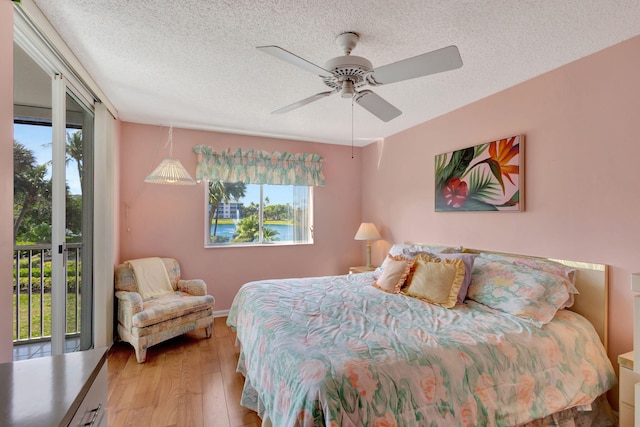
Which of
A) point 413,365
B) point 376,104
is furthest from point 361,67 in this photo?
point 413,365

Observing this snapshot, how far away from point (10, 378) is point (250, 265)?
3344 millimetres

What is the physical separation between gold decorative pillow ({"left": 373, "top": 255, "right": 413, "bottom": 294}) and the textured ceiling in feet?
5.11

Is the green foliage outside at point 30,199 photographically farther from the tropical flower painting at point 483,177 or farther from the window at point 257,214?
the tropical flower painting at point 483,177

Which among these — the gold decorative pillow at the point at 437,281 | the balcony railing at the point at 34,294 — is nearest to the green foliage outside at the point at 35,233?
the balcony railing at the point at 34,294

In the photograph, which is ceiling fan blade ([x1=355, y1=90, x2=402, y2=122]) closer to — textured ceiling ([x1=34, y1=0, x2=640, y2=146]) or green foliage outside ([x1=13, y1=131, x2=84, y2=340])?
textured ceiling ([x1=34, y1=0, x2=640, y2=146])

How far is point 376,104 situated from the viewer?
7.07 feet

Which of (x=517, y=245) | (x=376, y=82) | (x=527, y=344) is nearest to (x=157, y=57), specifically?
(x=376, y=82)

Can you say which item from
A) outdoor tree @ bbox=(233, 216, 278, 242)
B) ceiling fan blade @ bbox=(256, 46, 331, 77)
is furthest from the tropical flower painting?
outdoor tree @ bbox=(233, 216, 278, 242)

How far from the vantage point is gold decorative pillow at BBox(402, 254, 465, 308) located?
2.35 meters

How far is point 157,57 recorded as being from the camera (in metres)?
2.20

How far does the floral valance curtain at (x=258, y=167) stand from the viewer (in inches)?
156

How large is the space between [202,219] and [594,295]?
3.97 meters

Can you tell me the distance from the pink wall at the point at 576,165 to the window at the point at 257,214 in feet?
7.18

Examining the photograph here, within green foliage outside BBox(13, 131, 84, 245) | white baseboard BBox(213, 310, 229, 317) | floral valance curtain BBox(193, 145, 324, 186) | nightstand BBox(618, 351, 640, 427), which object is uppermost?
floral valance curtain BBox(193, 145, 324, 186)
